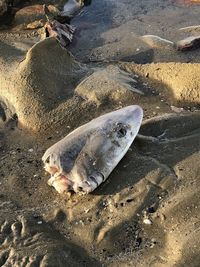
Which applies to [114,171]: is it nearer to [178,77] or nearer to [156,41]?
[178,77]

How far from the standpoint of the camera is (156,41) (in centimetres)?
685

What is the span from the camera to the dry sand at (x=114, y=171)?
3691 millimetres

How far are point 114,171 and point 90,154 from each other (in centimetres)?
25

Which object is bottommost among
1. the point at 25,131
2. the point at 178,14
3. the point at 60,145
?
the point at 178,14

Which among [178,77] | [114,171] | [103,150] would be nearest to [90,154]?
[103,150]

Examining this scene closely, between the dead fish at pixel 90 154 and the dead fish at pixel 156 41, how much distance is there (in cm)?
266

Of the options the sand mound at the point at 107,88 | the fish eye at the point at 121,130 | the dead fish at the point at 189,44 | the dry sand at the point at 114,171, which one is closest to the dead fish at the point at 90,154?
the fish eye at the point at 121,130

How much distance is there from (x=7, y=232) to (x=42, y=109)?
1569mm

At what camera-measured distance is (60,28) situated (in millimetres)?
7180

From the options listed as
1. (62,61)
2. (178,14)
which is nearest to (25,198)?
(62,61)

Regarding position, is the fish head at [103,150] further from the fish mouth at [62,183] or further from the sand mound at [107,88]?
the sand mound at [107,88]

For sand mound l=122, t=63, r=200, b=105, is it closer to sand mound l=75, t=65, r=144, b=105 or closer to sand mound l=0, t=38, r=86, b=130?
sand mound l=75, t=65, r=144, b=105

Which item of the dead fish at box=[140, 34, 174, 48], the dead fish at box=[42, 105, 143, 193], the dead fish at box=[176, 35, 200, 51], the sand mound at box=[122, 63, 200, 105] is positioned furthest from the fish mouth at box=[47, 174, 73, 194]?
the dead fish at box=[140, 34, 174, 48]

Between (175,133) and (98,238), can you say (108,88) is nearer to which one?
(175,133)
